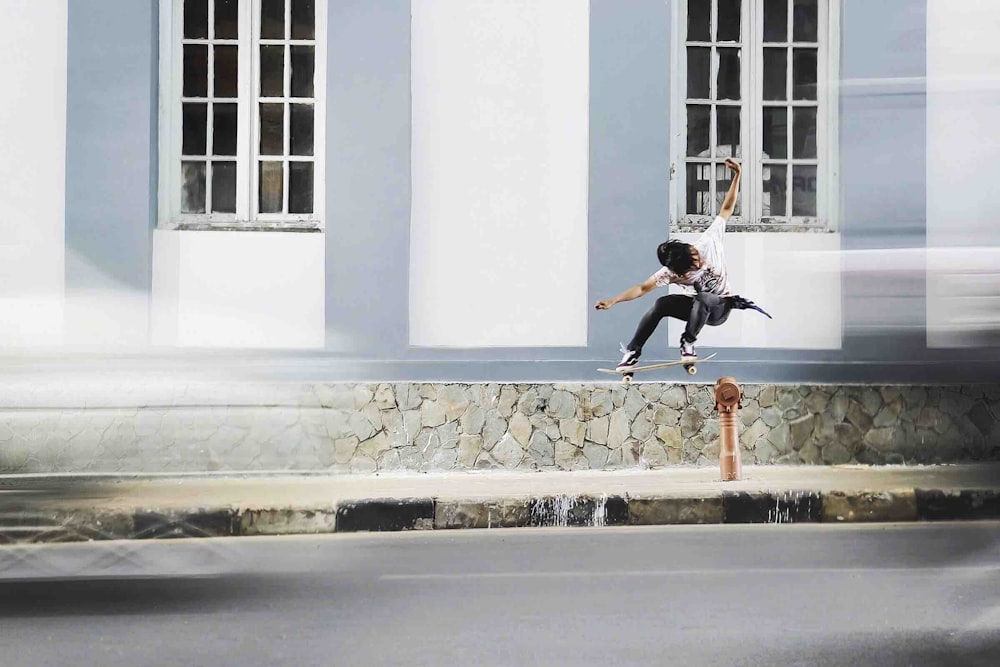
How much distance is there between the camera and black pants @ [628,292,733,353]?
900 centimetres

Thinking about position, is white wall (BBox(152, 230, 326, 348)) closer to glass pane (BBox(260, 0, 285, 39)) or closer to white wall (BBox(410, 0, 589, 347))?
white wall (BBox(410, 0, 589, 347))

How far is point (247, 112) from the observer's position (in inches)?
359

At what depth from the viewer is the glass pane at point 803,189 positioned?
938 centimetres

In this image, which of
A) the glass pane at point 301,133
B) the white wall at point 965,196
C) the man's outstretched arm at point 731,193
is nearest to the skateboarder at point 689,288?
the man's outstretched arm at point 731,193

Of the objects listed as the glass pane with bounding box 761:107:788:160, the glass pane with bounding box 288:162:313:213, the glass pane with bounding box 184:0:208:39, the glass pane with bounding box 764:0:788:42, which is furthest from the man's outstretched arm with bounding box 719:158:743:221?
the glass pane with bounding box 184:0:208:39

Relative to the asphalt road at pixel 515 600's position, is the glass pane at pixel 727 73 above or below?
above

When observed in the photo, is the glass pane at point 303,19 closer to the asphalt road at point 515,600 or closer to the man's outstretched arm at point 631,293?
the man's outstretched arm at point 631,293

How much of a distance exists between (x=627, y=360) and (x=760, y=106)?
2568mm

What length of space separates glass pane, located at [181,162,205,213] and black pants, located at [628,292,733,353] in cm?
383

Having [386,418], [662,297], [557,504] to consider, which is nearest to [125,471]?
[557,504]

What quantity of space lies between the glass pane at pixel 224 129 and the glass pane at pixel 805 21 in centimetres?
491

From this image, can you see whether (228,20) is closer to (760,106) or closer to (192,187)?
(192,187)

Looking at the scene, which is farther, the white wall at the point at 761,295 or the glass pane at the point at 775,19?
the glass pane at the point at 775,19

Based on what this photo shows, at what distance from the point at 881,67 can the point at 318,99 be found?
21.9 feet
